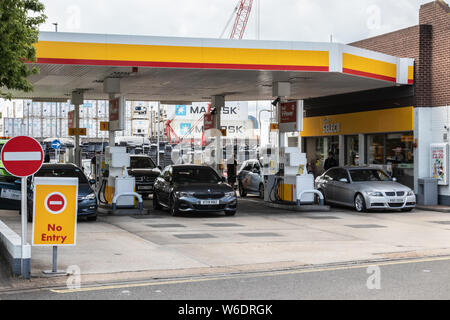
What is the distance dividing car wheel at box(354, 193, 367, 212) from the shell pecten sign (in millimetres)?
12389

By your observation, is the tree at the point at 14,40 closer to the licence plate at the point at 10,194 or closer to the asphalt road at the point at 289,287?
the licence plate at the point at 10,194

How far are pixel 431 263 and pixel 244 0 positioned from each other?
89.8 meters

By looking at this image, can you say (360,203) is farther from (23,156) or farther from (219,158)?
(23,156)

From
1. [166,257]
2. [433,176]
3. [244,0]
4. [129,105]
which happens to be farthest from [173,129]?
[166,257]

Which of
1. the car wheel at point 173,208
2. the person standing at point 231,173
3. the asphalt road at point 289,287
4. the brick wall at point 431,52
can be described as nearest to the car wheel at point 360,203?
the brick wall at point 431,52

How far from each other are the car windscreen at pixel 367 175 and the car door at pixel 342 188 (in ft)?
0.76

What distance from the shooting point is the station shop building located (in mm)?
22234

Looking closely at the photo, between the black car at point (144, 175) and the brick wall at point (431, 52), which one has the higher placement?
the brick wall at point (431, 52)

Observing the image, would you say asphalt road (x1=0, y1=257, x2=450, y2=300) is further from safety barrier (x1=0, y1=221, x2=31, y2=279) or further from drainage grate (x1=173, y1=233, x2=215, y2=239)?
drainage grate (x1=173, y1=233, x2=215, y2=239)

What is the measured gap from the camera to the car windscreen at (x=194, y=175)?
61.5 feet

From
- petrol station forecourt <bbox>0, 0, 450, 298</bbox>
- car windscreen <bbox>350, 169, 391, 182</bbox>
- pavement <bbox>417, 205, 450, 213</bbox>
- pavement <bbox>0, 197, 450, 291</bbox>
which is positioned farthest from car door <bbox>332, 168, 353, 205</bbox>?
pavement <bbox>417, 205, 450, 213</bbox>

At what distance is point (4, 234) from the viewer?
1014cm

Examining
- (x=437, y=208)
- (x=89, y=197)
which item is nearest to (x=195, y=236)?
(x=89, y=197)
